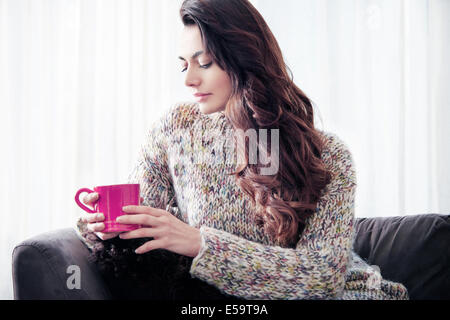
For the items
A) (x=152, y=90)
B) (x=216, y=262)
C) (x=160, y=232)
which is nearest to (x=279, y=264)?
(x=216, y=262)

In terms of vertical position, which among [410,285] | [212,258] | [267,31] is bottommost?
[410,285]

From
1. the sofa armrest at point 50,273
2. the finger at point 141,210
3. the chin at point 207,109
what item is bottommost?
the sofa armrest at point 50,273

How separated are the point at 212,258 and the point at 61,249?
0.93ft

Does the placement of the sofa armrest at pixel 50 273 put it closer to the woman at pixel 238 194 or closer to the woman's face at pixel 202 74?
the woman at pixel 238 194

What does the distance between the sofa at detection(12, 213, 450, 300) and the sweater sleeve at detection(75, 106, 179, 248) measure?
0.20m

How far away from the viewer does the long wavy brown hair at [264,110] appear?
0.87m

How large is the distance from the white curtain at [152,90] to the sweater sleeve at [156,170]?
69cm

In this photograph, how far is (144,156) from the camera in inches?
38.9

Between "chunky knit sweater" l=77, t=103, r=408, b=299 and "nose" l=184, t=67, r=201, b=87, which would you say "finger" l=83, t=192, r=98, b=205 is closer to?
"chunky knit sweater" l=77, t=103, r=408, b=299

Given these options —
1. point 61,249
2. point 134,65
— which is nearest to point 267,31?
point 61,249

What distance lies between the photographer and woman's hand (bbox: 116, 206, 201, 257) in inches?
26.3

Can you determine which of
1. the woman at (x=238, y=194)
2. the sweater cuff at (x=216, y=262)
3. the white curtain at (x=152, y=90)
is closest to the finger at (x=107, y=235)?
the woman at (x=238, y=194)

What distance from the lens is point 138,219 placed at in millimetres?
663

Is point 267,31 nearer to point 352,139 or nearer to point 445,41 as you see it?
point 352,139
